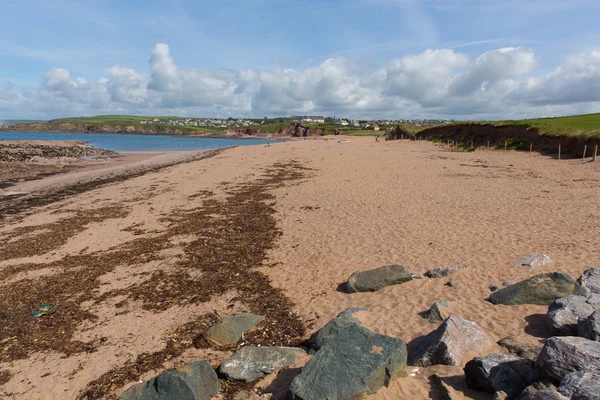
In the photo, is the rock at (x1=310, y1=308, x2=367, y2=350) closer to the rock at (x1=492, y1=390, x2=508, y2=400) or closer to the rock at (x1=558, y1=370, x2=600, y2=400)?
the rock at (x1=492, y1=390, x2=508, y2=400)

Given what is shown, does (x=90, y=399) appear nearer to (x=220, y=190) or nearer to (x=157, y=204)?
(x=157, y=204)

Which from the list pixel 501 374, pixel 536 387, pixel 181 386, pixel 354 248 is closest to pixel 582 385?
pixel 536 387

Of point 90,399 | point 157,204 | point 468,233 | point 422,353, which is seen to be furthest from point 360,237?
point 157,204

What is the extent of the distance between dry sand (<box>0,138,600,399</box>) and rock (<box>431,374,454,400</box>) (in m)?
0.12

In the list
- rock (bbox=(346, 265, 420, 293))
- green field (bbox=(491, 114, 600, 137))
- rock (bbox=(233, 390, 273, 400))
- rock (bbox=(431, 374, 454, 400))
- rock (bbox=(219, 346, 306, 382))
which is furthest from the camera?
green field (bbox=(491, 114, 600, 137))

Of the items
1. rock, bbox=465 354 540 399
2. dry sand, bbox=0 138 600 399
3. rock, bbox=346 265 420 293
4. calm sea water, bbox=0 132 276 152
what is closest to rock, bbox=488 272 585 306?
dry sand, bbox=0 138 600 399

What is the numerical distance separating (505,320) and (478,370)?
7.21ft

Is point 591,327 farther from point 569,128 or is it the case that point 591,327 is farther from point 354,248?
point 569,128

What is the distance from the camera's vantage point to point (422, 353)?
547 centimetres

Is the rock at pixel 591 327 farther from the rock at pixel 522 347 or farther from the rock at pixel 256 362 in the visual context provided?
the rock at pixel 256 362

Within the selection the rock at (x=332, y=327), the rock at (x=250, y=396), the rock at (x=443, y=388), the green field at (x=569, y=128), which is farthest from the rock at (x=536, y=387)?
the green field at (x=569, y=128)

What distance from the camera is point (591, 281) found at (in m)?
7.08

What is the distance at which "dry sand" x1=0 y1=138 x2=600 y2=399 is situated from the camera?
6355 millimetres

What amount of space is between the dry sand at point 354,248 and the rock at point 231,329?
0.86 ft
